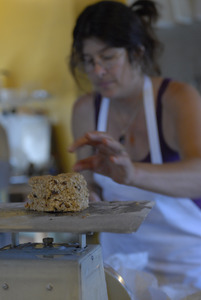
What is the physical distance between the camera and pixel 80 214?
1.85 feet

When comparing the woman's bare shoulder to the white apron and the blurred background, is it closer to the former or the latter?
the white apron

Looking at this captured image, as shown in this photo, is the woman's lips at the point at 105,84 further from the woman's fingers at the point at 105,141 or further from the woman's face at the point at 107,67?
the woman's fingers at the point at 105,141

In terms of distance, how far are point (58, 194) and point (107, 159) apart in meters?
0.33

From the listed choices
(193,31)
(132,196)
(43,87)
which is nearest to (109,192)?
(132,196)

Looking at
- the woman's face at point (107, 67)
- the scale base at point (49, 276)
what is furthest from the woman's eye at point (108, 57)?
the scale base at point (49, 276)

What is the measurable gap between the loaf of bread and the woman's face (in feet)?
1.60

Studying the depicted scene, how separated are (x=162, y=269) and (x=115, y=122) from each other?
1.65ft

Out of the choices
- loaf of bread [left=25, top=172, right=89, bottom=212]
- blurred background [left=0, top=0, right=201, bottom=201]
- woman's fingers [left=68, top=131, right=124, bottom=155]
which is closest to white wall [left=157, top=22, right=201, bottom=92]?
blurred background [left=0, top=0, right=201, bottom=201]

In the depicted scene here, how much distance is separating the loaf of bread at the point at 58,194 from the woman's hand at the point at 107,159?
0.51 ft

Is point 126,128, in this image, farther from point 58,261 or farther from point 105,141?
point 58,261

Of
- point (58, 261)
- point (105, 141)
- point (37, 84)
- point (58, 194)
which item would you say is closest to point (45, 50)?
point (37, 84)

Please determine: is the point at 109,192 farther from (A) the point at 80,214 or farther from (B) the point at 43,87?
(B) the point at 43,87

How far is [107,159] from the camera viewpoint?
Answer: 935 mm

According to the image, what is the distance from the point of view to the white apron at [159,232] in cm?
97
